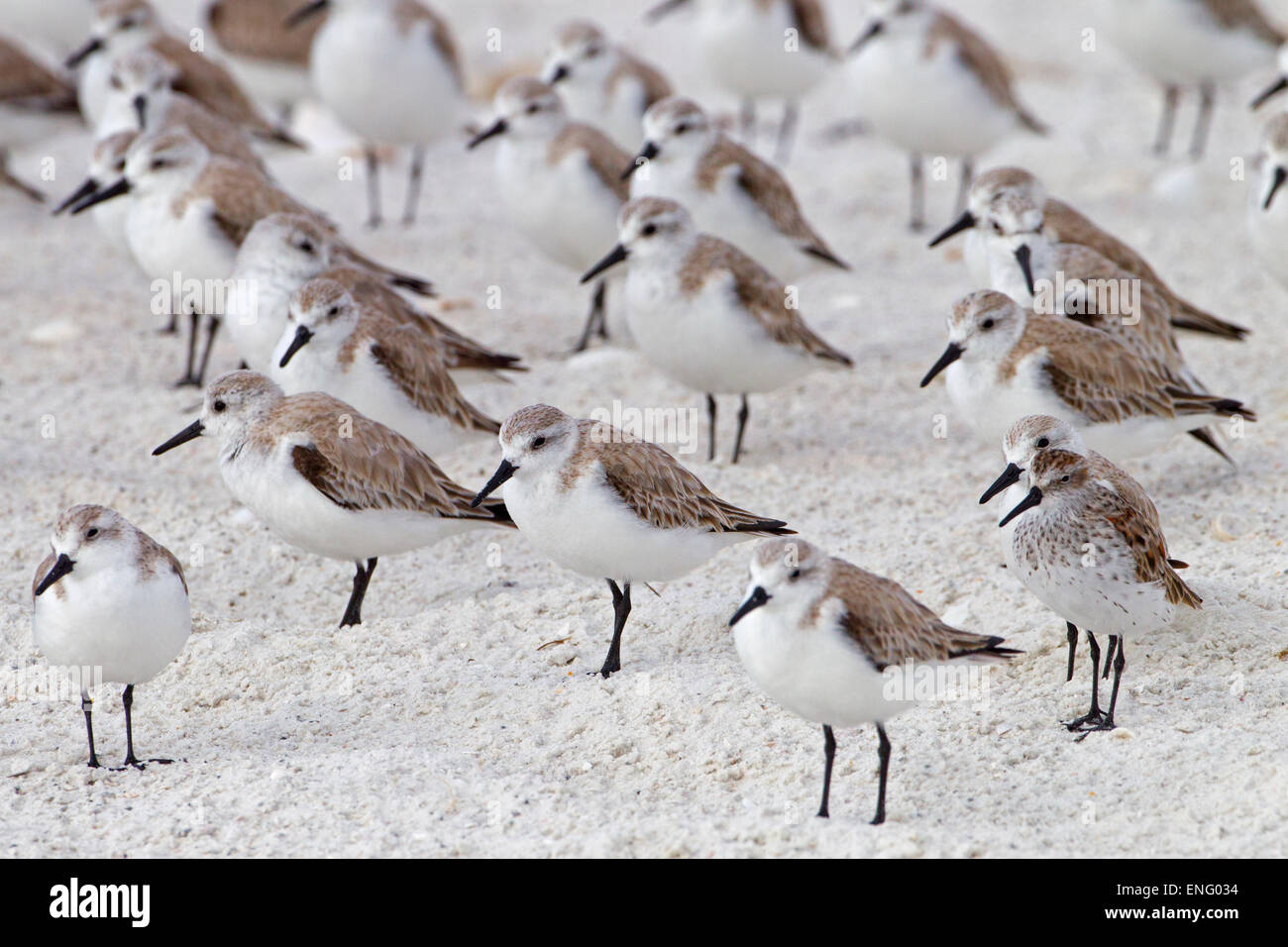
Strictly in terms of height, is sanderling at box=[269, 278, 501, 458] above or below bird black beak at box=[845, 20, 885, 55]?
below

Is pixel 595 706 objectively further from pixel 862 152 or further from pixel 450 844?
pixel 862 152

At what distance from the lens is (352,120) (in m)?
11.4

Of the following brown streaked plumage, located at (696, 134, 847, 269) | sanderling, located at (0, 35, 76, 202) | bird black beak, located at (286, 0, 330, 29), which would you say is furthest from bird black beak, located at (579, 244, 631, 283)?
sanderling, located at (0, 35, 76, 202)

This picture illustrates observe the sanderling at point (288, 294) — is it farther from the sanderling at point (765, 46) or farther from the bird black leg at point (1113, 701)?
the sanderling at point (765, 46)

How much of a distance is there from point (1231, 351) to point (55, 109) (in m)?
7.91

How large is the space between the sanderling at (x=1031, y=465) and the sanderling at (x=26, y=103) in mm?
7926

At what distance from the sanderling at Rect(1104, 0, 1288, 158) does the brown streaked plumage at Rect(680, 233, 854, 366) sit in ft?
18.9

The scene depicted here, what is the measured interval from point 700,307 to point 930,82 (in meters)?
4.24

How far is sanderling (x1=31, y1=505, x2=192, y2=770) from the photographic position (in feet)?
16.9

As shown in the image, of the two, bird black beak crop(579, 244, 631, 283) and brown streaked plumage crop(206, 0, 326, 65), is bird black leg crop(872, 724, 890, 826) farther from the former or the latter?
brown streaked plumage crop(206, 0, 326, 65)

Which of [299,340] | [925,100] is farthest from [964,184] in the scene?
[299,340]

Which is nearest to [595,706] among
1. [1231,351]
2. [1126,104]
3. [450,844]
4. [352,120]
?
[450,844]

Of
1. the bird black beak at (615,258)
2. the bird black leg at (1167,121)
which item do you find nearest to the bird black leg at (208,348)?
the bird black beak at (615,258)

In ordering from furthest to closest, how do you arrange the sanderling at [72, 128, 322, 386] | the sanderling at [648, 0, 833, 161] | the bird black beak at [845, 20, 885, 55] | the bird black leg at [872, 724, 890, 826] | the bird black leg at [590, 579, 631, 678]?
the sanderling at [648, 0, 833, 161]
the bird black beak at [845, 20, 885, 55]
the sanderling at [72, 128, 322, 386]
the bird black leg at [590, 579, 631, 678]
the bird black leg at [872, 724, 890, 826]
